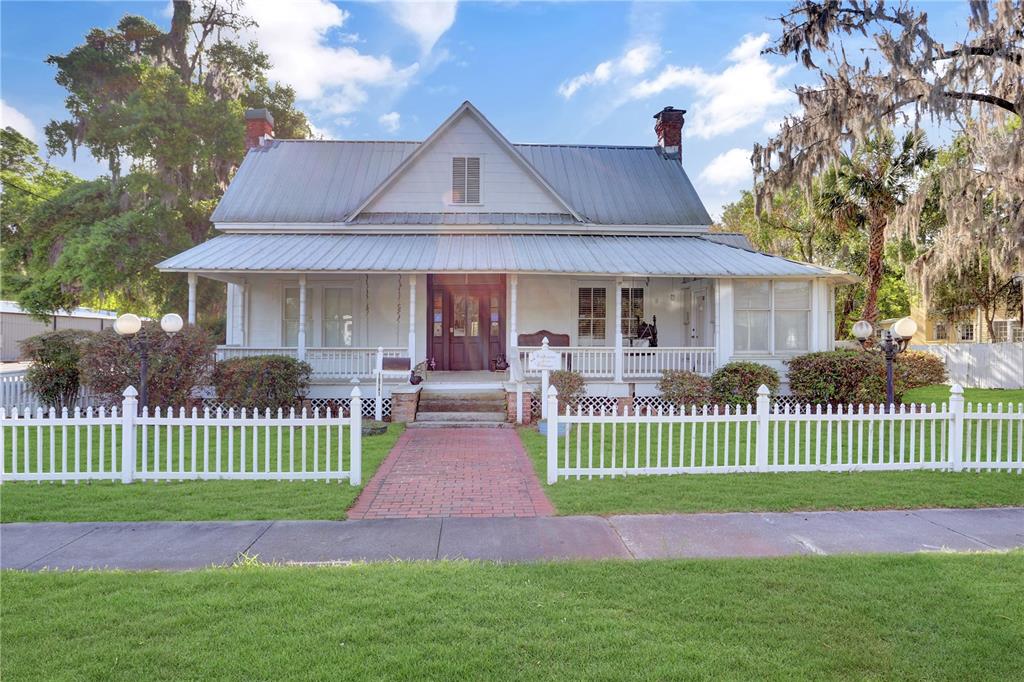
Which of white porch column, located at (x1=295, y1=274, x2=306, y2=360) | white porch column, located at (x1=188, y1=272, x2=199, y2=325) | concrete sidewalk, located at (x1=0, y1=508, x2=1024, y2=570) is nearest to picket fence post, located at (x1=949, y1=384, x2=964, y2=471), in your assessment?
concrete sidewalk, located at (x1=0, y1=508, x2=1024, y2=570)

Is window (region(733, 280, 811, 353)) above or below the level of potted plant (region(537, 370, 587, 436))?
above

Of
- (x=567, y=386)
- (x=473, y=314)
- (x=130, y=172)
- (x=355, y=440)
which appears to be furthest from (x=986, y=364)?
(x=130, y=172)

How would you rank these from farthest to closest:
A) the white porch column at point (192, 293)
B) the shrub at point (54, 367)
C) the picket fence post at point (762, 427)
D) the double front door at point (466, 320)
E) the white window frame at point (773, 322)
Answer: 1. the double front door at point (466, 320)
2. the white window frame at point (773, 322)
3. the white porch column at point (192, 293)
4. the shrub at point (54, 367)
5. the picket fence post at point (762, 427)

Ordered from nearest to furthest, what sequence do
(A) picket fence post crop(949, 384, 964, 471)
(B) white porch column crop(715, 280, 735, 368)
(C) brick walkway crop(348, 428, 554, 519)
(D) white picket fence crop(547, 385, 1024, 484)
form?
(C) brick walkway crop(348, 428, 554, 519) < (D) white picket fence crop(547, 385, 1024, 484) < (A) picket fence post crop(949, 384, 964, 471) < (B) white porch column crop(715, 280, 735, 368)

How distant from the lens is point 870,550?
5.07 metres

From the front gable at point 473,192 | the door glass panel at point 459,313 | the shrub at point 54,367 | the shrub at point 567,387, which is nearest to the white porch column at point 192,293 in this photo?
the shrub at point 54,367

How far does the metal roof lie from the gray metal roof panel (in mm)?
959

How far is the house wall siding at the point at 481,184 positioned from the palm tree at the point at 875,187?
9.87 meters

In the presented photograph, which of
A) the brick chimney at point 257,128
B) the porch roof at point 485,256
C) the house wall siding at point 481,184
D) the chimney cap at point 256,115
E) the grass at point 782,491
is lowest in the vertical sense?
the grass at point 782,491

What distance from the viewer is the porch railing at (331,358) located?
45.1 feet

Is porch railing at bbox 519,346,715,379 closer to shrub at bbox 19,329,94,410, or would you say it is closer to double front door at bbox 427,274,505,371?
double front door at bbox 427,274,505,371

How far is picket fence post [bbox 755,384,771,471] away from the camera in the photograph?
768 cm

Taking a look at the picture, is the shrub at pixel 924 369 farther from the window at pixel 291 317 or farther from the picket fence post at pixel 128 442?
the picket fence post at pixel 128 442

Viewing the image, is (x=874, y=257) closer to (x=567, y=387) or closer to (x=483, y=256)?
(x=567, y=387)
